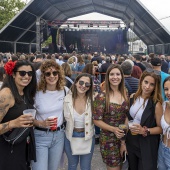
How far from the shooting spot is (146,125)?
2.48 m

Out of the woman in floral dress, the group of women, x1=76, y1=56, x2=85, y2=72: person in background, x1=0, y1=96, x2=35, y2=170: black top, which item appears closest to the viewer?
x1=0, y1=96, x2=35, y2=170: black top

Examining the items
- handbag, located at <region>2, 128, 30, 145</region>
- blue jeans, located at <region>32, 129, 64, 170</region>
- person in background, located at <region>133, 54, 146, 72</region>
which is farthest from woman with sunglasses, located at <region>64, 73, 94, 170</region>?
person in background, located at <region>133, 54, 146, 72</region>

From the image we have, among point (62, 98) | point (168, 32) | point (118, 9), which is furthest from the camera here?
point (118, 9)

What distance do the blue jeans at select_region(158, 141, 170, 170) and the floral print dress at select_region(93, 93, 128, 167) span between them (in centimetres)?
48

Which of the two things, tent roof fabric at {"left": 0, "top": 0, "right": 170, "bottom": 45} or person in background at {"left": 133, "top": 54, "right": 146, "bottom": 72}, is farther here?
tent roof fabric at {"left": 0, "top": 0, "right": 170, "bottom": 45}

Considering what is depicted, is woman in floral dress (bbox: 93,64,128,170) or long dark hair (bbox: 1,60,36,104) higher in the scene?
long dark hair (bbox: 1,60,36,104)

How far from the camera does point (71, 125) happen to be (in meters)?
2.63

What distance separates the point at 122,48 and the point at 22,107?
77.8ft

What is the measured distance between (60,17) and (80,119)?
85.4ft

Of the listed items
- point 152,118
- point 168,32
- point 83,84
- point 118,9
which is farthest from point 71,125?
point 118,9

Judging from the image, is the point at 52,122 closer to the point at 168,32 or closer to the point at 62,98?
the point at 62,98

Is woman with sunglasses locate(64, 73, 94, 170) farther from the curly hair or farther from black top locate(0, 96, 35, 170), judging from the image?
black top locate(0, 96, 35, 170)

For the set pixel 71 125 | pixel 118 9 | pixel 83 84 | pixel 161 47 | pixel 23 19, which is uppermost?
pixel 118 9

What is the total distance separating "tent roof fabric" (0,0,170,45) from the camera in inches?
731
